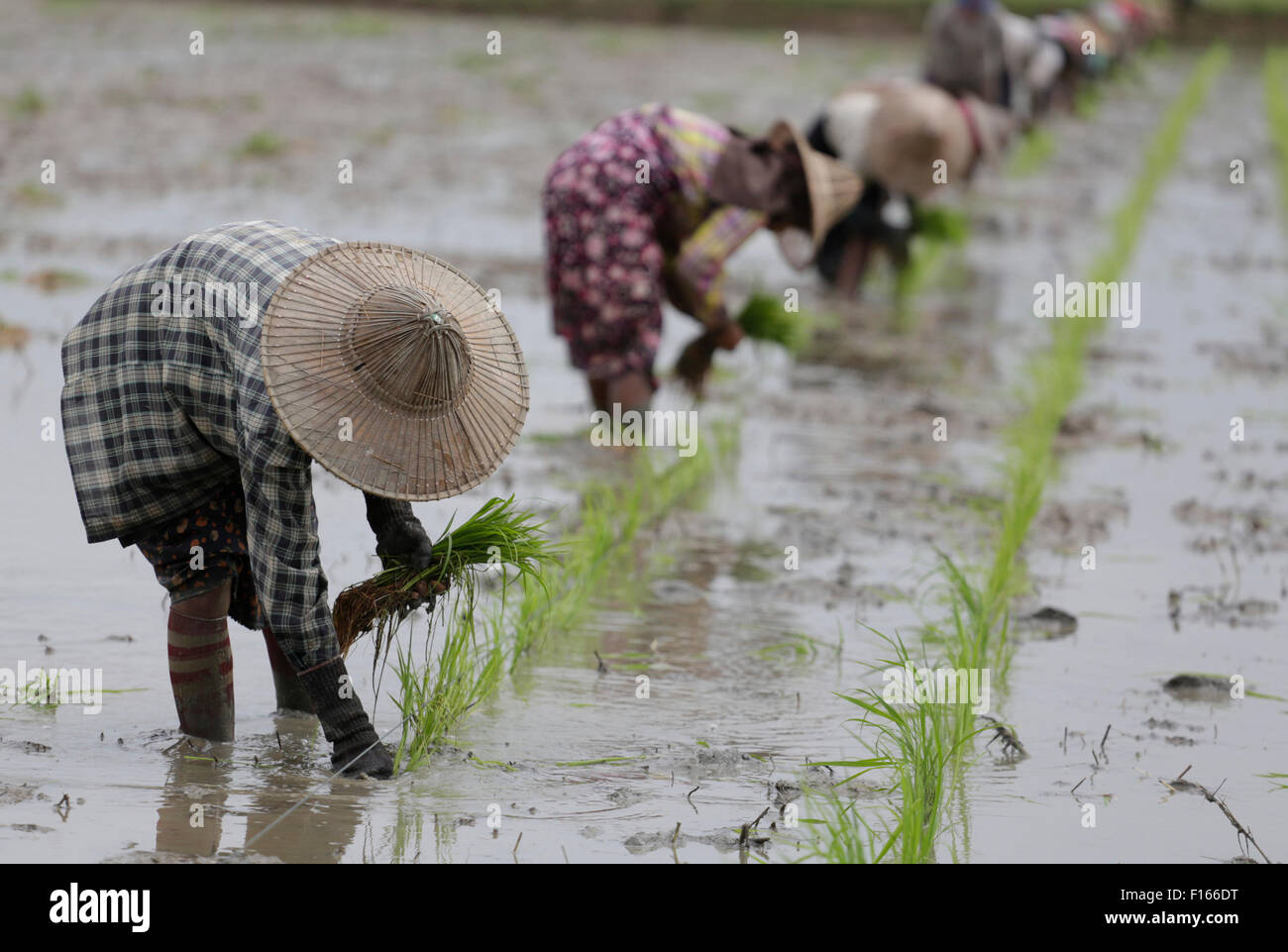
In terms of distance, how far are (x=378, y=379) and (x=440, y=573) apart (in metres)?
0.49

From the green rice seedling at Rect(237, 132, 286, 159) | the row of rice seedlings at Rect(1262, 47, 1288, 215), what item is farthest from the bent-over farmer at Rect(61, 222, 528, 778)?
the row of rice seedlings at Rect(1262, 47, 1288, 215)

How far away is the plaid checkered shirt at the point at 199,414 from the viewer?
124 inches

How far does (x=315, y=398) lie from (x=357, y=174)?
353 inches

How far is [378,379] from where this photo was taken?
3.10 m

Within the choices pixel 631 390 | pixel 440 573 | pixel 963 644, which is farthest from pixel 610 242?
pixel 440 573

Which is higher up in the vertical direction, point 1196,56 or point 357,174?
point 1196,56

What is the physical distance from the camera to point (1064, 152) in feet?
57.8

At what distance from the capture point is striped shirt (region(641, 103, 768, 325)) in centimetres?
570

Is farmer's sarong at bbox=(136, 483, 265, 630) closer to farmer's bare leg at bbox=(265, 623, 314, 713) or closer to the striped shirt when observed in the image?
farmer's bare leg at bbox=(265, 623, 314, 713)

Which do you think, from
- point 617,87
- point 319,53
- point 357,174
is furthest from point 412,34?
point 357,174

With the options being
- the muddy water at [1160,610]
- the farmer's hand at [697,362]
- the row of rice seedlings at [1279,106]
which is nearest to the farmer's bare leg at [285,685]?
the muddy water at [1160,610]

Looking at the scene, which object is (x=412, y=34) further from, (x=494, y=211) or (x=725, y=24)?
(x=494, y=211)

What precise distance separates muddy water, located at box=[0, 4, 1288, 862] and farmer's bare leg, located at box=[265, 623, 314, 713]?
52mm

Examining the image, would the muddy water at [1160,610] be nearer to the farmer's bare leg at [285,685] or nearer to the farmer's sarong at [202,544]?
the farmer's bare leg at [285,685]
